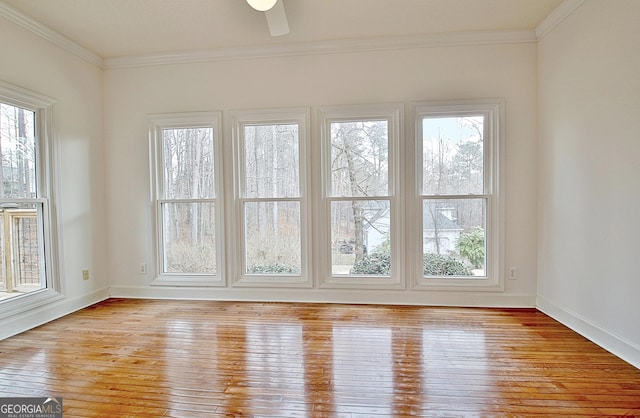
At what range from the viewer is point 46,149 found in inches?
120

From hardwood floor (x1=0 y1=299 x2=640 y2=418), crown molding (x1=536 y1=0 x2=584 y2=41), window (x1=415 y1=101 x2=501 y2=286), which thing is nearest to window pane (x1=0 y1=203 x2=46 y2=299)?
hardwood floor (x1=0 y1=299 x2=640 y2=418)

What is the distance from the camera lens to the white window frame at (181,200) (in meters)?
3.58

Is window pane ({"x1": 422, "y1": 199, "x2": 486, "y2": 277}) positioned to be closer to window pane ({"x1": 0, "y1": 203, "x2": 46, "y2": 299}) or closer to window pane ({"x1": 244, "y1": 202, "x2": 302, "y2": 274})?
window pane ({"x1": 244, "y1": 202, "x2": 302, "y2": 274})

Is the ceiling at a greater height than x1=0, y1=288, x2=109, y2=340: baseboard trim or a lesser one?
greater

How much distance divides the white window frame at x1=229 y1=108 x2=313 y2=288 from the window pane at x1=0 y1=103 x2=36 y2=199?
6.20 feet

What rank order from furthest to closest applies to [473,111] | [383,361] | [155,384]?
[473,111]
[383,361]
[155,384]

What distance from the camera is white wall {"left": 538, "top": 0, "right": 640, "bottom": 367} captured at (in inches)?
84.4

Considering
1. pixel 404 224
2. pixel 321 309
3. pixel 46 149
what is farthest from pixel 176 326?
pixel 404 224

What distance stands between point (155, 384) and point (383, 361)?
5.03 ft

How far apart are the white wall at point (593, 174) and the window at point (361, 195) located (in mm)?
1462

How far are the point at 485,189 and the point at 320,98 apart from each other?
2.06 meters

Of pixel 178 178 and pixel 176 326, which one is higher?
pixel 178 178

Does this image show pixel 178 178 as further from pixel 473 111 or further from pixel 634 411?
pixel 634 411
